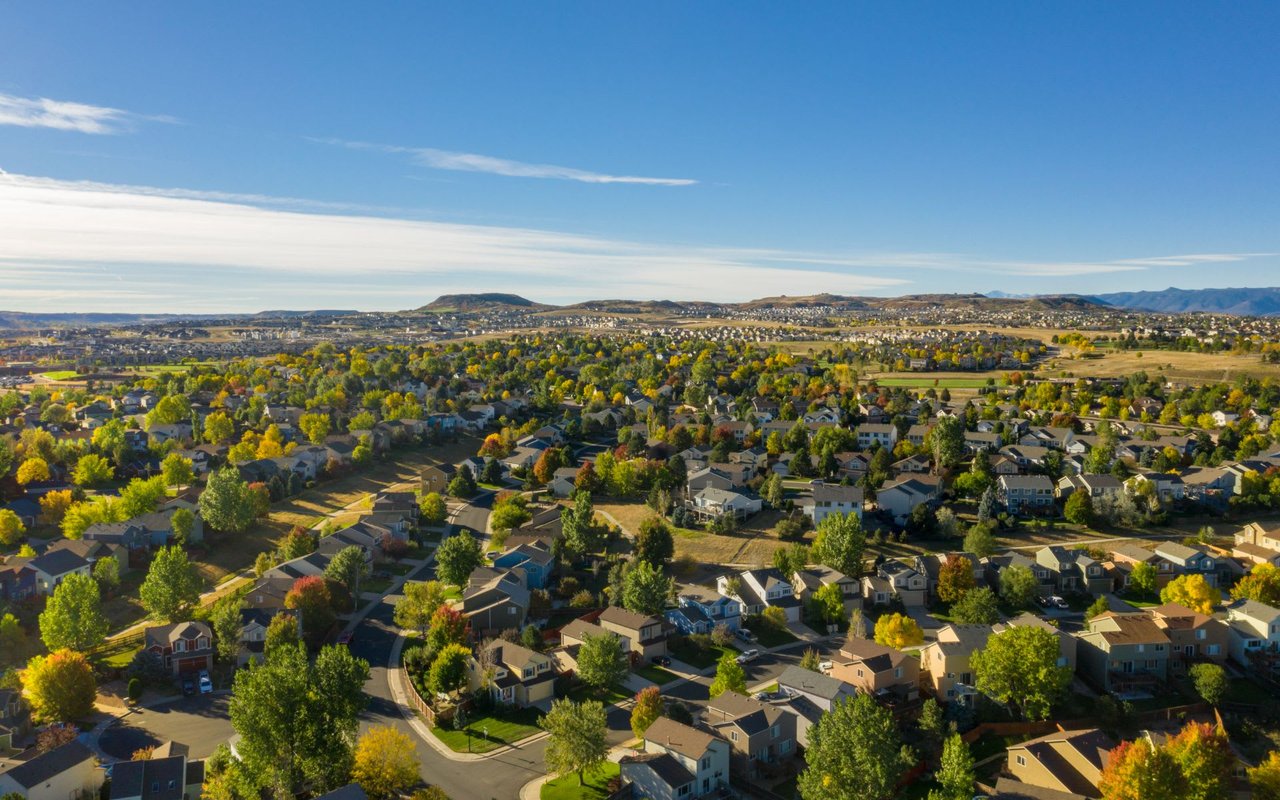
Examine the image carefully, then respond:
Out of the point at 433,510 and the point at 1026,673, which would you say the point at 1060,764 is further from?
the point at 433,510

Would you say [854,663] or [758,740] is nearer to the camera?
[758,740]

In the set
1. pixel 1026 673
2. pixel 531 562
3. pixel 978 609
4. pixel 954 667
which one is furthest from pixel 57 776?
pixel 978 609

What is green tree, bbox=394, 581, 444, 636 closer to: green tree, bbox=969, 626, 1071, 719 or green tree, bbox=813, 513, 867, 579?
green tree, bbox=813, 513, 867, 579

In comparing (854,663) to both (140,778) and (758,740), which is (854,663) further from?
(140,778)

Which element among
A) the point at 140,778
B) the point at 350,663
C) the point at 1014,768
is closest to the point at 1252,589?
the point at 1014,768

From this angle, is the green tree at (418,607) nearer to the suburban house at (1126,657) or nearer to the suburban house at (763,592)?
the suburban house at (763,592)

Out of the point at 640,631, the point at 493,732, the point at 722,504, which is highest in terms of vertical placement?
the point at 722,504

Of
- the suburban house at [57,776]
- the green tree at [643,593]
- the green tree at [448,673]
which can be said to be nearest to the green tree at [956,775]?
the green tree at [643,593]

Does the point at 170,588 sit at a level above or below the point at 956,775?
above
